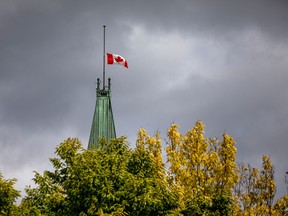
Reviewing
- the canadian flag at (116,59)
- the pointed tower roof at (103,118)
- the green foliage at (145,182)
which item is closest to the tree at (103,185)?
the green foliage at (145,182)

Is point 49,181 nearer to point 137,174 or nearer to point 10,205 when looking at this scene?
point 10,205

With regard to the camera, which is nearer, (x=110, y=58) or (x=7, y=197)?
(x=7, y=197)

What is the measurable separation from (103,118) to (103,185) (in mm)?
38350

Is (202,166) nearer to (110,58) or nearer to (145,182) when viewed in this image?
(145,182)

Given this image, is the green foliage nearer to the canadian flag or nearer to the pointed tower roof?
the canadian flag

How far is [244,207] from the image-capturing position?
128 feet

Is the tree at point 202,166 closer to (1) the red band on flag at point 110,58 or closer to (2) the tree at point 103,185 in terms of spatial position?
(2) the tree at point 103,185

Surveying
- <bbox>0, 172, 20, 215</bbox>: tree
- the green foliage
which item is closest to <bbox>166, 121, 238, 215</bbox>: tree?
the green foliage

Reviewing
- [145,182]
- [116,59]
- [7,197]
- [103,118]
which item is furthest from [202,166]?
[103,118]

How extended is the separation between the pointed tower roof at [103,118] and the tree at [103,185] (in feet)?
105

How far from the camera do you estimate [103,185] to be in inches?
1097

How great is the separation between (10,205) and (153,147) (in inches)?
454

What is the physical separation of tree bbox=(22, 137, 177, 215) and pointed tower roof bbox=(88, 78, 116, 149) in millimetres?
32062

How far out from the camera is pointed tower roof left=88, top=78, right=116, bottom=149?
212 feet
